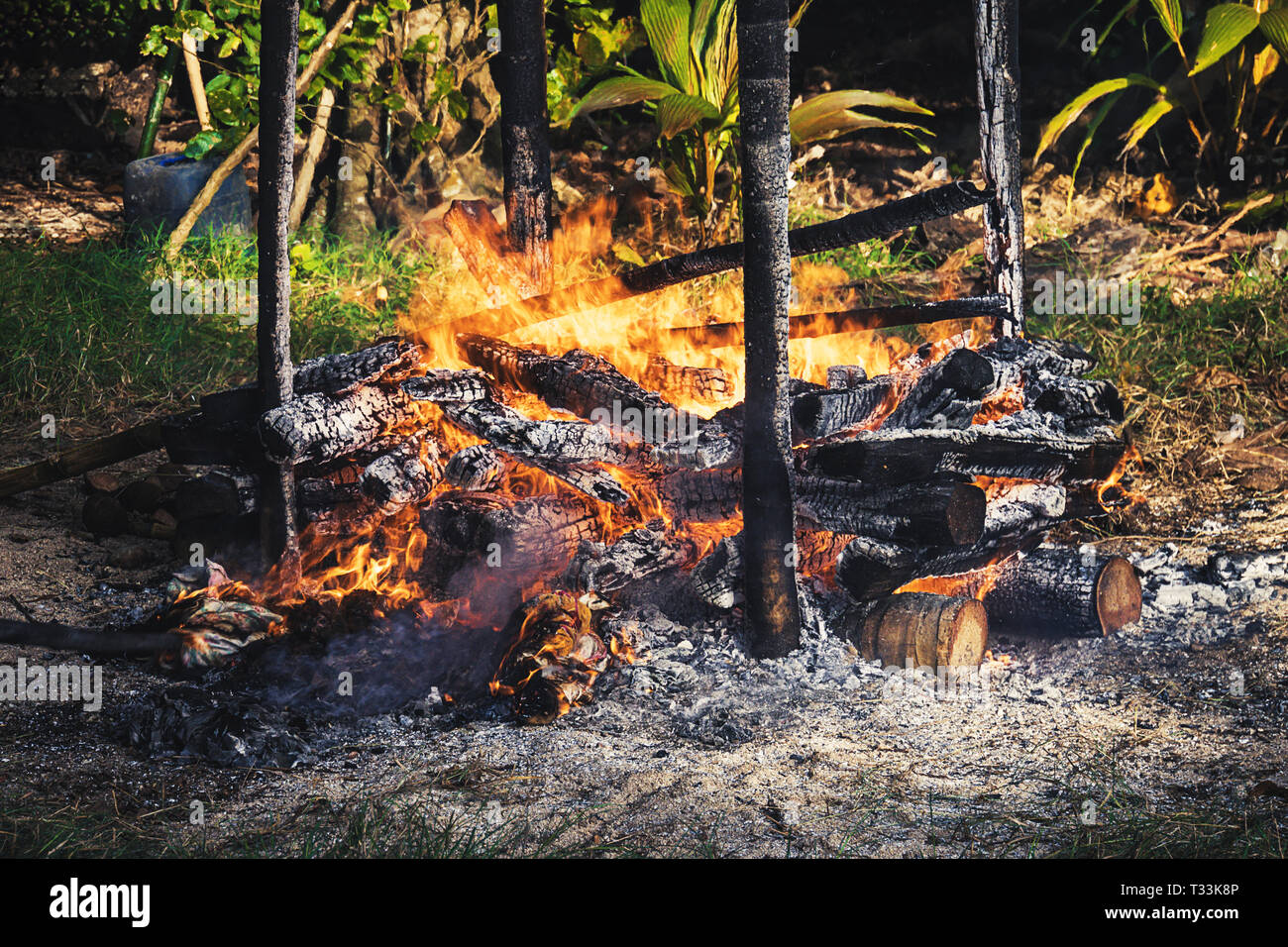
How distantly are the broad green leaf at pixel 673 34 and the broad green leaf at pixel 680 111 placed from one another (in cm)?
32

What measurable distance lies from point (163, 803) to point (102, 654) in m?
1.03

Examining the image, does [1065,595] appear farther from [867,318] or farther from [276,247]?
[276,247]

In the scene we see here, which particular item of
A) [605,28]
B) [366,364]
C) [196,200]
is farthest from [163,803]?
[605,28]

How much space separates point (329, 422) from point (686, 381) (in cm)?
142

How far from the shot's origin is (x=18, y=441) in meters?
5.31

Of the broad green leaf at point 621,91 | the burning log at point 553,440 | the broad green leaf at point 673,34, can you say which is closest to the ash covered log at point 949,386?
the burning log at point 553,440

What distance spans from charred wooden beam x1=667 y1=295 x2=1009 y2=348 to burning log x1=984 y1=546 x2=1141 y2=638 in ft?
3.32

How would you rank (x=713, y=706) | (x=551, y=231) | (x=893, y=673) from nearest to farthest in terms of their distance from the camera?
(x=713, y=706) < (x=893, y=673) < (x=551, y=231)

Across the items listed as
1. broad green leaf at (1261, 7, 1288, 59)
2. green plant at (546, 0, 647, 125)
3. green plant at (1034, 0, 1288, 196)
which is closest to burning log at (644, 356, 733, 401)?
green plant at (1034, 0, 1288, 196)

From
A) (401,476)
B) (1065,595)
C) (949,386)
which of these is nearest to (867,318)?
(949,386)

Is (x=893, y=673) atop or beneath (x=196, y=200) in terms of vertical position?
beneath

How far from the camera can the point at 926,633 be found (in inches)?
147
